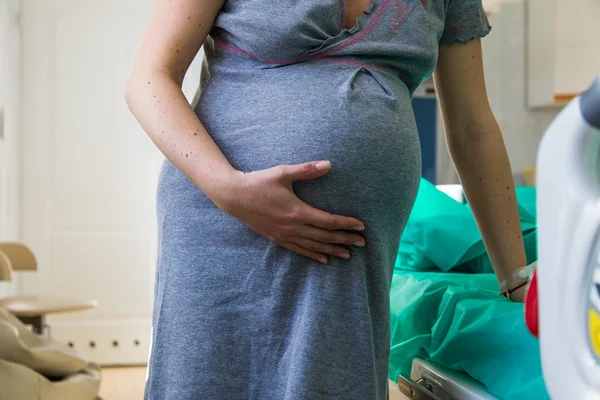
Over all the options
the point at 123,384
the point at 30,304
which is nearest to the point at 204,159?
the point at 30,304

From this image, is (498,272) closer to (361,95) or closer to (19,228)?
(361,95)

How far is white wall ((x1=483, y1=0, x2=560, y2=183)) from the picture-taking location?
2.89 meters

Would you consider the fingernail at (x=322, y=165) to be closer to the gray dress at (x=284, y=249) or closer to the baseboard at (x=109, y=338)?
the gray dress at (x=284, y=249)

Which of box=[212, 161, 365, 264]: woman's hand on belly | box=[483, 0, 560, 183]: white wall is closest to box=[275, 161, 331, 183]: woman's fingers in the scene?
box=[212, 161, 365, 264]: woman's hand on belly

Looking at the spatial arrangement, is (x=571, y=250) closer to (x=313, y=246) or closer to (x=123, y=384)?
(x=313, y=246)

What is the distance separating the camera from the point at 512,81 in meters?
2.92

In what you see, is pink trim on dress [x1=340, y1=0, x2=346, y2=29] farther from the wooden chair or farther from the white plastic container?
the wooden chair

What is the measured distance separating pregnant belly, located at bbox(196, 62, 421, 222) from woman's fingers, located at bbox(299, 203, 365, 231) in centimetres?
2

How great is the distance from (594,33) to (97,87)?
2.50 m

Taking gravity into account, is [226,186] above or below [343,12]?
below

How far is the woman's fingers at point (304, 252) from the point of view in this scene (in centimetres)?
74

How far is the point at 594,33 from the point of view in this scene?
9.40 ft

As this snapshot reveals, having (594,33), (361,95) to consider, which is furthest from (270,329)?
(594,33)

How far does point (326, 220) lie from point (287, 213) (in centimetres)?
4
